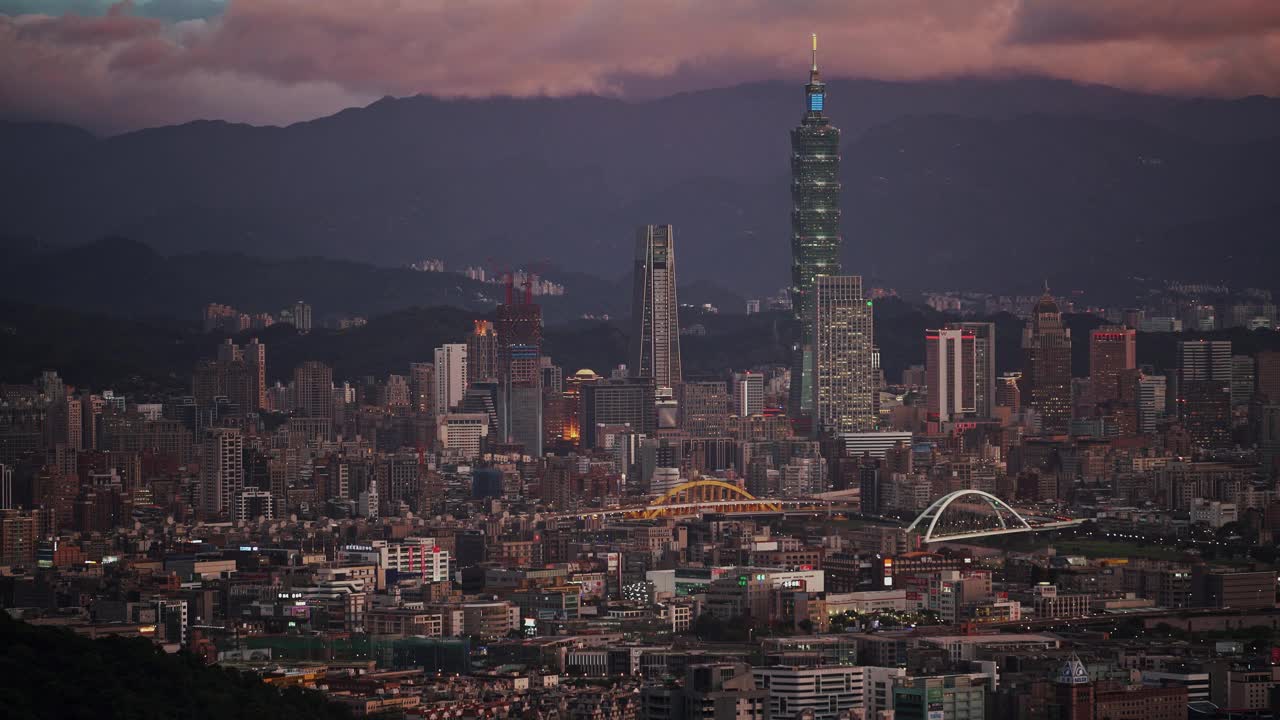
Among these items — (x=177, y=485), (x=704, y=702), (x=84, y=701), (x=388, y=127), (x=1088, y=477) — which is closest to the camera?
(x=84, y=701)

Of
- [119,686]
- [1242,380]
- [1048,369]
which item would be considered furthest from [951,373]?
[119,686]

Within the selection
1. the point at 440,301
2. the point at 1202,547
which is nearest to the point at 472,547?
the point at 1202,547

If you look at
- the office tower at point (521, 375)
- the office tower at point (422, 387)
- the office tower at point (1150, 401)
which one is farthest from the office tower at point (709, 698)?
the office tower at point (422, 387)

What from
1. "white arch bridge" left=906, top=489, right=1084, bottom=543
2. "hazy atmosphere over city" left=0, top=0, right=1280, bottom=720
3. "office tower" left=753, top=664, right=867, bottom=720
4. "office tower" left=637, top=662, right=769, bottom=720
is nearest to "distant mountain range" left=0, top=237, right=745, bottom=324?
"hazy atmosphere over city" left=0, top=0, right=1280, bottom=720

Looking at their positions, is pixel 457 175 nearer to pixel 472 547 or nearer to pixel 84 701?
pixel 472 547

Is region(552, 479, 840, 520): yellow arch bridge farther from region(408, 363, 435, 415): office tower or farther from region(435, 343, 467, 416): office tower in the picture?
region(435, 343, 467, 416): office tower

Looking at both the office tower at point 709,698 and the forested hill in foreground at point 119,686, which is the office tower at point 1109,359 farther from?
the forested hill in foreground at point 119,686

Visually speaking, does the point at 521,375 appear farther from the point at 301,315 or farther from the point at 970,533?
the point at 970,533
